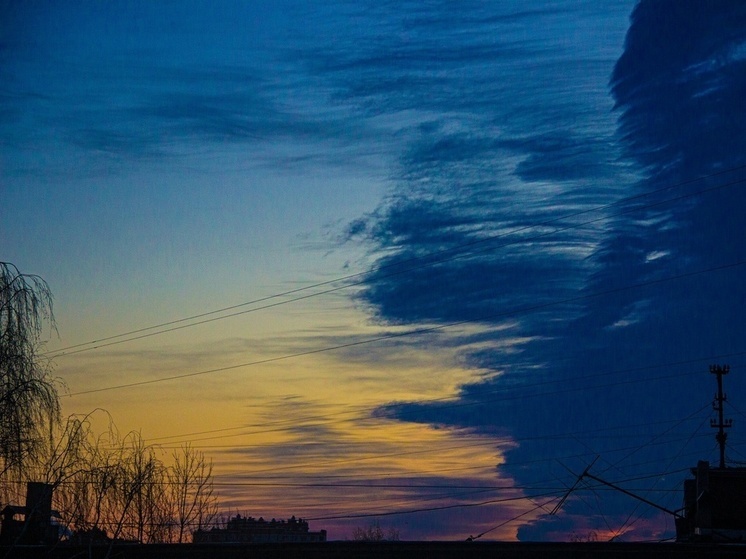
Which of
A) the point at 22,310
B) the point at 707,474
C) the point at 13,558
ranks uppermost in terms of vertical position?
the point at 22,310

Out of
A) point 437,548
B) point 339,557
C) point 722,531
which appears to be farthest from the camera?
point 722,531

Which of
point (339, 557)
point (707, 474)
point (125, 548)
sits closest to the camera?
point (339, 557)

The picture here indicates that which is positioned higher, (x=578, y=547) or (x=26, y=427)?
(x=26, y=427)

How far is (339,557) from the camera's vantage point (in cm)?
2981

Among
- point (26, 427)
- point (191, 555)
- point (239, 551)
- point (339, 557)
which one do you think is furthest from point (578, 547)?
point (26, 427)

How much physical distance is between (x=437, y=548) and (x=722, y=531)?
2454 centimetres

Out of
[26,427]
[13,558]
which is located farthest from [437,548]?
[13,558]

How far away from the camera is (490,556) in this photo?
27188mm

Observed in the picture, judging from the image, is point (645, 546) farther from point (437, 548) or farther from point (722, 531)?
point (722, 531)

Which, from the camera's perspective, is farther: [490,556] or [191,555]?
[191,555]

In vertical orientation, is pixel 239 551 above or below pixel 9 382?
below

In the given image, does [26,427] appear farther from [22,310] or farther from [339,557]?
[339,557]

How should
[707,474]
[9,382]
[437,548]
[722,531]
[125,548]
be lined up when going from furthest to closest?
[707,474], [722,531], [125,548], [437,548], [9,382]

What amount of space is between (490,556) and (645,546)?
4.55m
